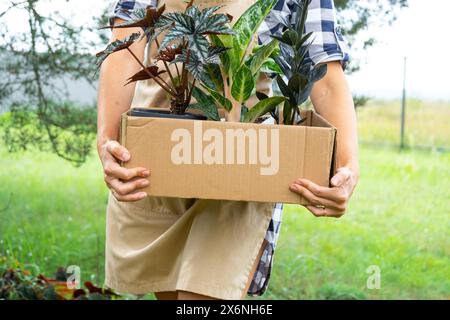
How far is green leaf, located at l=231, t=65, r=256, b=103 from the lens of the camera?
1.83m

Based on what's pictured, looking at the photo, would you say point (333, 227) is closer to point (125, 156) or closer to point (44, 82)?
point (44, 82)

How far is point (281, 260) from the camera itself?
4.76m

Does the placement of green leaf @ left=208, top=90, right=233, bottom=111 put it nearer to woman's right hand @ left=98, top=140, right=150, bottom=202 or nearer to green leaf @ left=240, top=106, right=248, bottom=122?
green leaf @ left=240, top=106, right=248, bottom=122

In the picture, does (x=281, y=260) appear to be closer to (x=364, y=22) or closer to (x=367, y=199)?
(x=367, y=199)

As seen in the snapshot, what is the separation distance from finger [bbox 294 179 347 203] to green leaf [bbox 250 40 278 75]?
307 mm

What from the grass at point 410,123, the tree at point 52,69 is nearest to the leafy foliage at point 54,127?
the tree at point 52,69

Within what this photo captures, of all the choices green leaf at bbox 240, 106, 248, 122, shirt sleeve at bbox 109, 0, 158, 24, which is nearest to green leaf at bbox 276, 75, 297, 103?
green leaf at bbox 240, 106, 248, 122

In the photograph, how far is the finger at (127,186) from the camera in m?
1.78

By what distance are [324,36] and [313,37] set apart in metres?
0.03

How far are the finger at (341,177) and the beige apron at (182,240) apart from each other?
0.28 meters

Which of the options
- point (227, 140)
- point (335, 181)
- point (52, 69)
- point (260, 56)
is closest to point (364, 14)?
point (52, 69)

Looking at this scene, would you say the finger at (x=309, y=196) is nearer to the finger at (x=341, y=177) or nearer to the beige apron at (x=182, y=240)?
the finger at (x=341, y=177)
